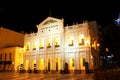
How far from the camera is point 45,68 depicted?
38000 mm

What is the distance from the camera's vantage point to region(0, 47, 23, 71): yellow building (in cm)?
4376

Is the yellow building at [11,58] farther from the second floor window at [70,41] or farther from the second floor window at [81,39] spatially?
the second floor window at [81,39]

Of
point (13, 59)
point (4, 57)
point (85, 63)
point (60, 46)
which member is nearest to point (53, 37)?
point (60, 46)

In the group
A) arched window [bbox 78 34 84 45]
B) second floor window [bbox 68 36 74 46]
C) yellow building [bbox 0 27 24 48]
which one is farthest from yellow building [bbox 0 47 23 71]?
arched window [bbox 78 34 84 45]

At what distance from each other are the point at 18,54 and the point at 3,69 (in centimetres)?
609

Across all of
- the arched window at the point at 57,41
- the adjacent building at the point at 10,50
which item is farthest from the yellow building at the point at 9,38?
the arched window at the point at 57,41

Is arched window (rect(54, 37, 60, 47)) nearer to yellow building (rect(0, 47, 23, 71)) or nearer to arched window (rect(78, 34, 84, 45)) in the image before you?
arched window (rect(78, 34, 84, 45))

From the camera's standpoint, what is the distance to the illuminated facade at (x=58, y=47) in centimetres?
3391

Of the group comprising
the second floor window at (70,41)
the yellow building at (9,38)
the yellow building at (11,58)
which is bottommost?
the yellow building at (11,58)

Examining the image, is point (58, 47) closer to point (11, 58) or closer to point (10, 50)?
point (11, 58)

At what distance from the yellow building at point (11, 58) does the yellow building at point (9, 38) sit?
318 centimetres

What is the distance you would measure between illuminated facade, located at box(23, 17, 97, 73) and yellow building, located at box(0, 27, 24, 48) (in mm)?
9427

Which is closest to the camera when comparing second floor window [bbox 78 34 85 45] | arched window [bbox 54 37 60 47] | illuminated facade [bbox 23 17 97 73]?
illuminated facade [bbox 23 17 97 73]

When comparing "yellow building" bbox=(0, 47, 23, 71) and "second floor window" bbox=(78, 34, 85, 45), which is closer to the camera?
"second floor window" bbox=(78, 34, 85, 45)
